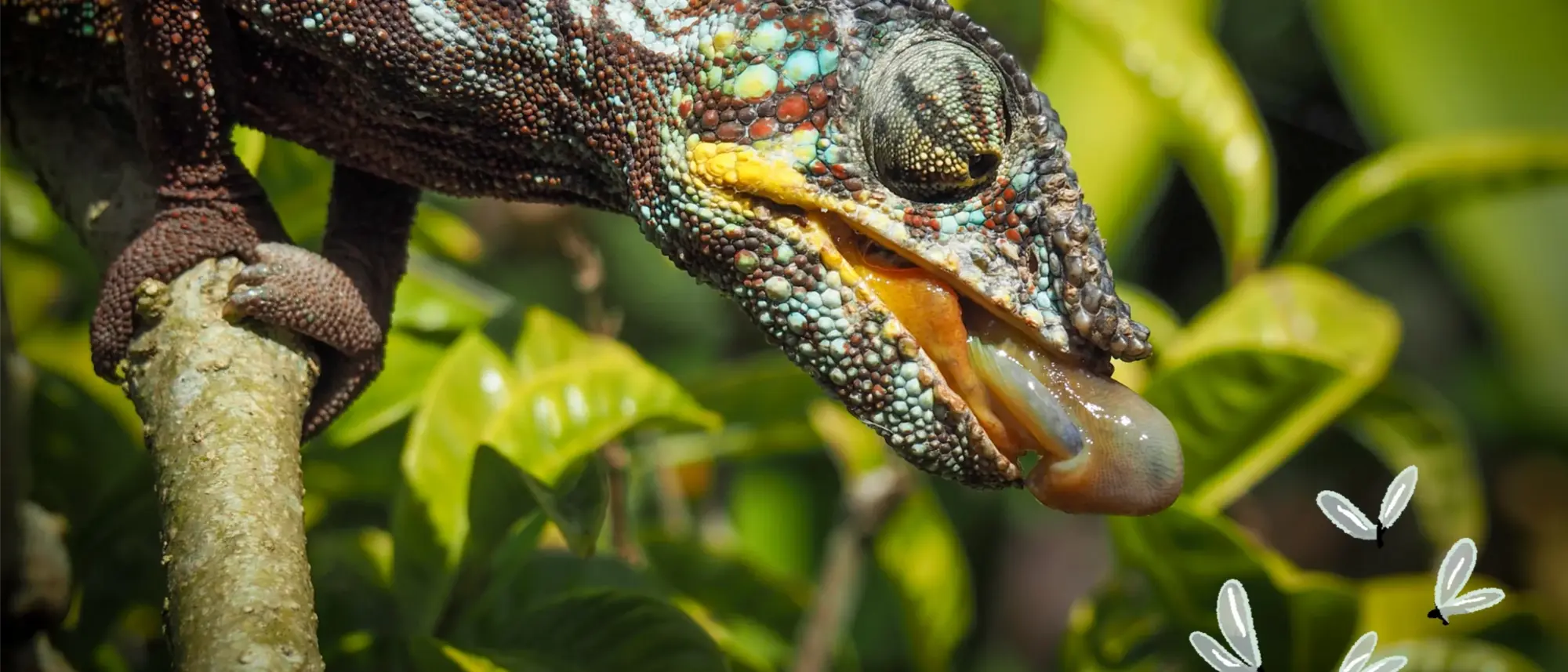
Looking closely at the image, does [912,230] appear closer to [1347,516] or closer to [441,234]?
[1347,516]

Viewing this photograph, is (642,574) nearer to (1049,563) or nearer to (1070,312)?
(1070,312)

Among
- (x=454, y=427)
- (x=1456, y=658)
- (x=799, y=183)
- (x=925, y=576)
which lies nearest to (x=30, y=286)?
(x=454, y=427)

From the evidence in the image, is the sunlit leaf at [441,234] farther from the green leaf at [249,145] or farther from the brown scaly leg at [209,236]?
the brown scaly leg at [209,236]

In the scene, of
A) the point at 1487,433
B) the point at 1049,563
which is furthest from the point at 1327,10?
the point at 1049,563

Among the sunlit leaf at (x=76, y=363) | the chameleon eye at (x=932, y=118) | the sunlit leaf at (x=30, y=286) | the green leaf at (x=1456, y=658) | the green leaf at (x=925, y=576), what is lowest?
the green leaf at (x=925, y=576)

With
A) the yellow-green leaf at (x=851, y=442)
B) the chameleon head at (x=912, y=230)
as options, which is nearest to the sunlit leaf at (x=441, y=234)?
the yellow-green leaf at (x=851, y=442)
